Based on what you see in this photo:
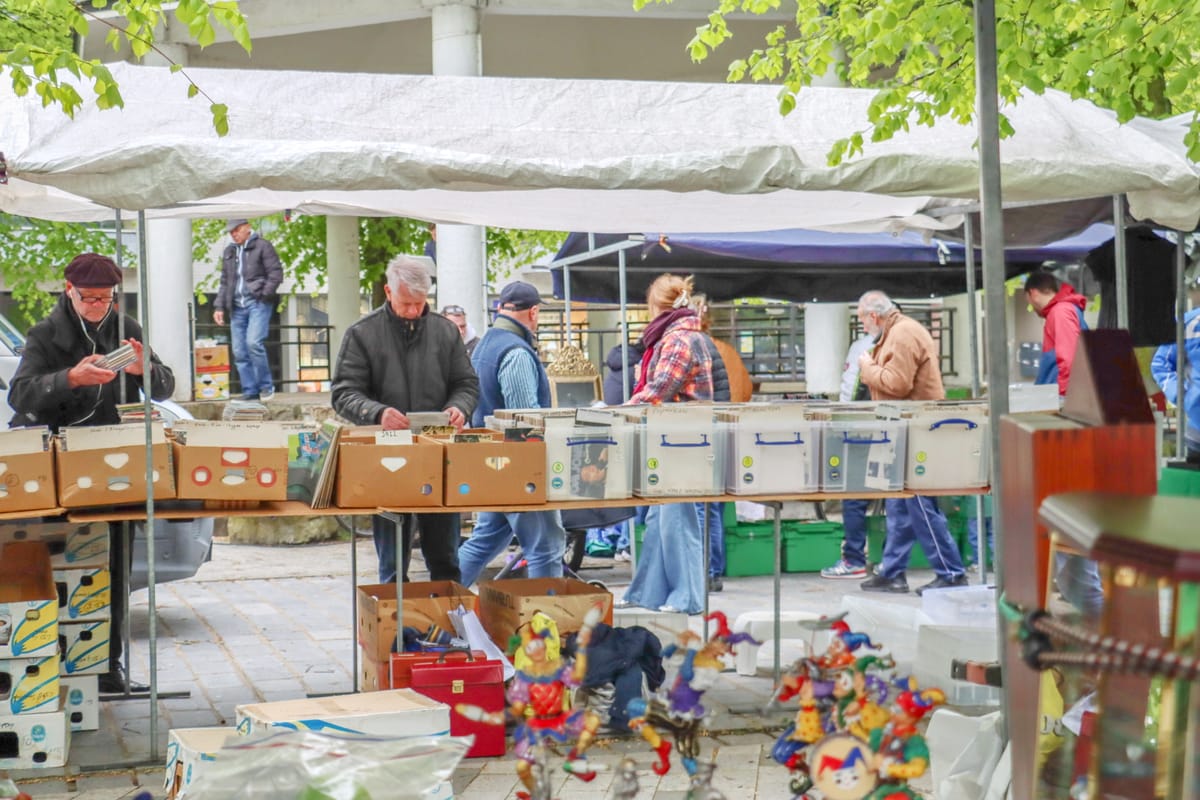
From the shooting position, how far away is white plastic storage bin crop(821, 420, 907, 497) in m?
6.20

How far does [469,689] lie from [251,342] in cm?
963

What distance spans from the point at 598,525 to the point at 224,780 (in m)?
5.86

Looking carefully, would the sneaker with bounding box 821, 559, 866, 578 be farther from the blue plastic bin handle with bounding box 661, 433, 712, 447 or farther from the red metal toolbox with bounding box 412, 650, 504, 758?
the red metal toolbox with bounding box 412, 650, 504, 758

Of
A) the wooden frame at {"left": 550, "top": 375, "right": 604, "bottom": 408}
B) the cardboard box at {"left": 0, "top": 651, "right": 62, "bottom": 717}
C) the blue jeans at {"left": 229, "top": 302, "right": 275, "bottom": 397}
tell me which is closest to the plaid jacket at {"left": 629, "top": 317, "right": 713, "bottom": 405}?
the cardboard box at {"left": 0, "top": 651, "right": 62, "bottom": 717}

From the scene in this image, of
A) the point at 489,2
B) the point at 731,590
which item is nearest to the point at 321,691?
the point at 731,590

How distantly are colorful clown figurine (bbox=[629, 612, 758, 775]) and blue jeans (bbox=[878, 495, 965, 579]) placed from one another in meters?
6.03

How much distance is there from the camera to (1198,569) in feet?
5.25

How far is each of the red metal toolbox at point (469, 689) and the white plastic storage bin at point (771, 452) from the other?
1.38m

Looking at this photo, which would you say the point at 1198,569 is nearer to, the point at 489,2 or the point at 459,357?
the point at 459,357

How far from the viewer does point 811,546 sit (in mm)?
10070

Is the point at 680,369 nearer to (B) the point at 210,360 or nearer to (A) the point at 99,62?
(A) the point at 99,62

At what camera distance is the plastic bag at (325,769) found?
9.38ft

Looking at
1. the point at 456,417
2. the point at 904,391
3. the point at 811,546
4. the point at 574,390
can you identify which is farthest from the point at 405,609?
the point at 574,390

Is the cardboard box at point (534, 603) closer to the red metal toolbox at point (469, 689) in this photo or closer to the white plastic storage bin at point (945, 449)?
the red metal toolbox at point (469, 689)
